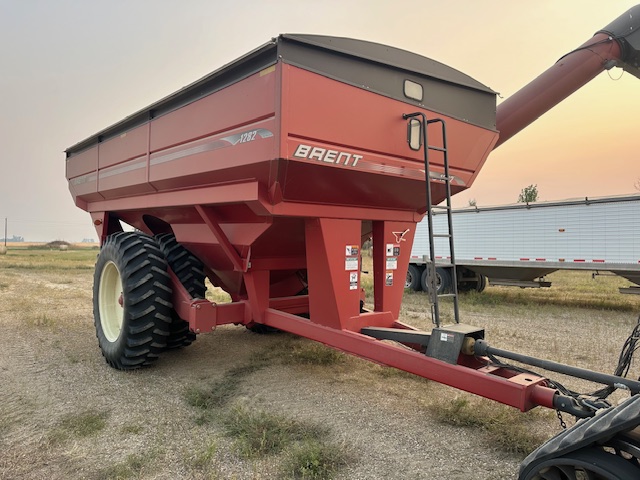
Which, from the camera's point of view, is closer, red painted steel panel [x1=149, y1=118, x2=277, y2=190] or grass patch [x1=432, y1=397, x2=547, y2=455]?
grass patch [x1=432, y1=397, x2=547, y2=455]

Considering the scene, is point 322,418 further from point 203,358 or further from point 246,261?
point 203,358

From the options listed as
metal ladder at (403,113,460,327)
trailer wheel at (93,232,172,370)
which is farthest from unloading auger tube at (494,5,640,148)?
trailer wheel at (93,232,172,370)

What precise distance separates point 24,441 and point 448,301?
9082mm

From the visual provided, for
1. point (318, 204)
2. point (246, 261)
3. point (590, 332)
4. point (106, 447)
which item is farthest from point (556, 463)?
point (590, 332)

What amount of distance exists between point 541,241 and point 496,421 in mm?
8180

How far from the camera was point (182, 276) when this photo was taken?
521cm

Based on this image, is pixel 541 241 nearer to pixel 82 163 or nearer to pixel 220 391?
pixel 220 391

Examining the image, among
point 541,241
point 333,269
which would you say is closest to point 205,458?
point 333,269

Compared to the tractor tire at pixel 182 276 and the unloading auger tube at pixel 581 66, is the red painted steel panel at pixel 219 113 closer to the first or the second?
the tractor tire at pixel 182 276

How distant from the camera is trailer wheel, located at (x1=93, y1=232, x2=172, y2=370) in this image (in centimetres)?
471

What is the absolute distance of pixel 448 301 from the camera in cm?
1089

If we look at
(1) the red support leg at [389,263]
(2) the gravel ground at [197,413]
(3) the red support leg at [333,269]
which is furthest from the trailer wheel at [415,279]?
(3) the red support leg at [333,269]

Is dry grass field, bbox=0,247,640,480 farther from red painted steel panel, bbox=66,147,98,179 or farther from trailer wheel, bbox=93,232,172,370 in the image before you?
red painted steel panel, bbox=66,147,98,179

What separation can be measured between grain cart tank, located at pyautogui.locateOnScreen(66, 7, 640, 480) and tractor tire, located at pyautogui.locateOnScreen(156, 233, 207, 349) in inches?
0.8
